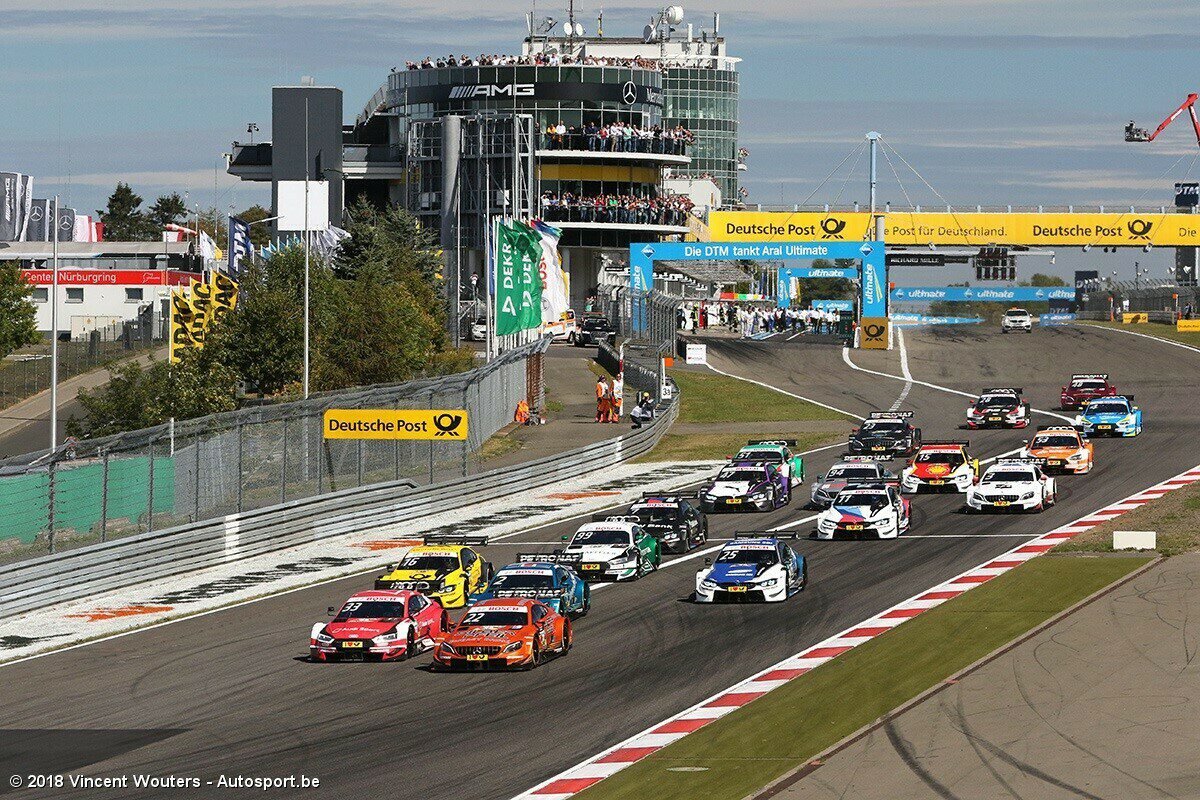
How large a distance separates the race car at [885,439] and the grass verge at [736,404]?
11277mm

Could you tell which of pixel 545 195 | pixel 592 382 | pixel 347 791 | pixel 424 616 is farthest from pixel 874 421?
pixel 545 195

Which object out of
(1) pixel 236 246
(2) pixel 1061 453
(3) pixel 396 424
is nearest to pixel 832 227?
(1) pixel 236 246

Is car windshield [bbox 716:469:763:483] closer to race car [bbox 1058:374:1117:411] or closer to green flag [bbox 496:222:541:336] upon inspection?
green flag [bbox 496:222:541:336]

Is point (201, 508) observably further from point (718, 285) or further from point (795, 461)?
point (718, 285)

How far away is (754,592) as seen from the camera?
3072 centimetres

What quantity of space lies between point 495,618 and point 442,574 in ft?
19.7

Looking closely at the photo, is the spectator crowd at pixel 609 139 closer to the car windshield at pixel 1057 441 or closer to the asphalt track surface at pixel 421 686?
the car windshield at pixel 1057 441

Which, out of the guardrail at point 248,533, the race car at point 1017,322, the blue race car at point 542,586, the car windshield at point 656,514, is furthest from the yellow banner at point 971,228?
the blue race car at point 542,586

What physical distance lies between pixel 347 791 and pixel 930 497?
2856cm

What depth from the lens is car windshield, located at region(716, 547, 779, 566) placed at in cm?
3142

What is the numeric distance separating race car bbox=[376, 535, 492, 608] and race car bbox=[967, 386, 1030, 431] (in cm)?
3032

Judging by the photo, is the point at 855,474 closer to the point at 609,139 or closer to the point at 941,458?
the point at 941,458

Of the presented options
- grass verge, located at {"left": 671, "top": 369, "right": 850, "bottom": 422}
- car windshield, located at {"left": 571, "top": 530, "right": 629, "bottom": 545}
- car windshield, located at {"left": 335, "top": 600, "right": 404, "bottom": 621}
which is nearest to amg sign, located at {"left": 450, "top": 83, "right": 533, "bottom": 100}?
grass verge, located at {"left": 671, "top": 369, "right": 850, "bottom": 422}

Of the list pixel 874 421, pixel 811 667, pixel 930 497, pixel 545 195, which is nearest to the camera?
pixel 811 667
